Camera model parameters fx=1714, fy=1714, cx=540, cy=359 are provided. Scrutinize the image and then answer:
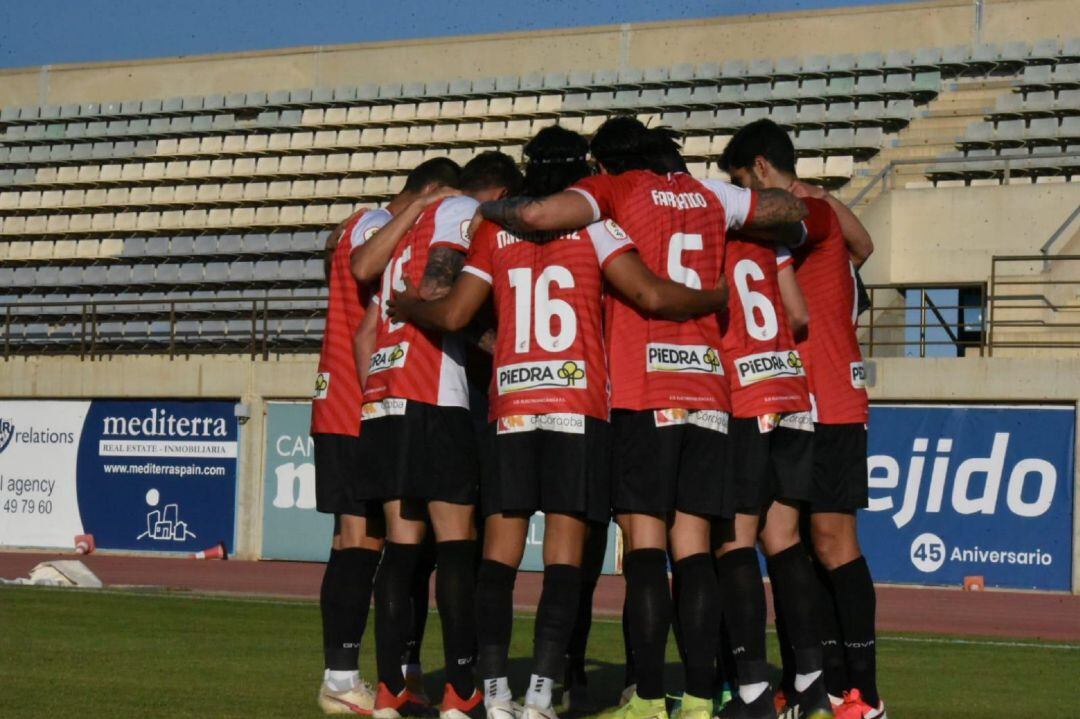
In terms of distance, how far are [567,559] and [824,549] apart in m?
1.09

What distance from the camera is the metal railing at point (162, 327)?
78.9 ft

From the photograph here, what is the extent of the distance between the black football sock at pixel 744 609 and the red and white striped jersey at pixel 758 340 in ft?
1.66

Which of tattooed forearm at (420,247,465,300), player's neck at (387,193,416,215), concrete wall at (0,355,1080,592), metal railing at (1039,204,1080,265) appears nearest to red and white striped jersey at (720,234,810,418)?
tattooed forearm at (420,247,465,300)

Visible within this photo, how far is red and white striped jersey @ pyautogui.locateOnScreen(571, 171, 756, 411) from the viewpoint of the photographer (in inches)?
220

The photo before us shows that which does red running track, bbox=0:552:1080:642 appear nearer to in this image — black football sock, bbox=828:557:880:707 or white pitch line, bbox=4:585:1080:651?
white pitch line, bbox=4:585:1080:651

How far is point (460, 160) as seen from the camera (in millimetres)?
26438

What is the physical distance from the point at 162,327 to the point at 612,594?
12.9 meters

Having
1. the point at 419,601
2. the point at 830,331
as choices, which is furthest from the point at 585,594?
the point at 830,331

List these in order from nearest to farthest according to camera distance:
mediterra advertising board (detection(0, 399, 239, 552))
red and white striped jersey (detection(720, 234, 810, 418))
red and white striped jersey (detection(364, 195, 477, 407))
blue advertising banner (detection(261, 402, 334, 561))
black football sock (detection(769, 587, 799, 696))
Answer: red and white striped jersey (detection(720, 234, 810, 418)) → red and white striped jersey (detection(364, 195, 477, 407)) → black football sock (detection(769, 587, 799, 696)) → blue advertising banner (detection(261, 402, 334, 561)) → mediterra advertising board (detection(0, 399, 239, 552))

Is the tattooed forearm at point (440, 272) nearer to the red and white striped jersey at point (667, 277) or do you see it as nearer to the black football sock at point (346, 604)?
the red and white striped jersey at point (667, 277)

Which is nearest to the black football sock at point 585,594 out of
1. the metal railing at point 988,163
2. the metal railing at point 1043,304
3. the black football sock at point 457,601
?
the black football sock at point 457,601

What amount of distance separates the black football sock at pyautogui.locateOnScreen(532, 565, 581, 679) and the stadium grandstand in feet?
35.3

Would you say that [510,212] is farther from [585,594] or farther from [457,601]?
[585,594]

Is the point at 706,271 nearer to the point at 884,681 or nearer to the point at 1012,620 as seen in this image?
the point at 884,681
